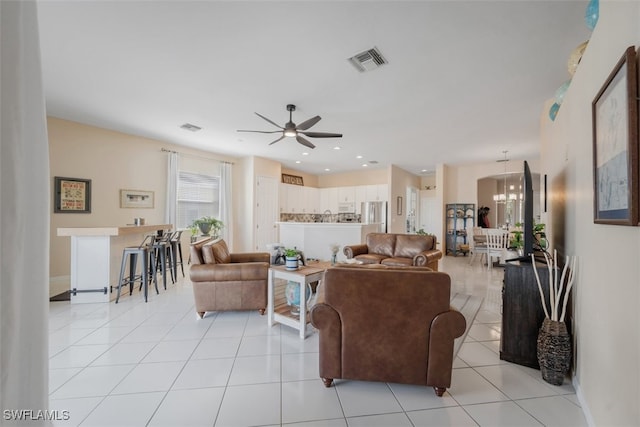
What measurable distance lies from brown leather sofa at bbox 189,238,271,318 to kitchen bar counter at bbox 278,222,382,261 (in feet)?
9.00

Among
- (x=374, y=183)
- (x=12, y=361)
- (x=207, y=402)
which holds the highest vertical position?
(x=374, y=183)

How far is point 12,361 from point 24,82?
0.71 m

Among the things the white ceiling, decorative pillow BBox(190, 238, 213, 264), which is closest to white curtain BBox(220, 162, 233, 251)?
the white ceiling

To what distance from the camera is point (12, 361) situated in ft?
2.22

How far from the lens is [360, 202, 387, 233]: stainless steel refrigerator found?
27.2 feet

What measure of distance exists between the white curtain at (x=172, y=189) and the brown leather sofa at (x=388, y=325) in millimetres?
5256

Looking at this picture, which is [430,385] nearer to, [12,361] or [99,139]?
[12,361]

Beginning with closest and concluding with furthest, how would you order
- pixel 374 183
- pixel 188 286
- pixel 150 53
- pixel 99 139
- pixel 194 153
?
1. pixel 150 53
2. pixel 188 286
3. pixel 99 139
4. pixel 194 153
5. pixel 374 183

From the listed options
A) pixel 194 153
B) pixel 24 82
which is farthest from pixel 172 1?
pixel 194 153

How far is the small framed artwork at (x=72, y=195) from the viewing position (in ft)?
14.8

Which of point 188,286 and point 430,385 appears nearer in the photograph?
point 430,385

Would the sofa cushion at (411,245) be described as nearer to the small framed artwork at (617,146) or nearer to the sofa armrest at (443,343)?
the sofa armrest at (443,343)

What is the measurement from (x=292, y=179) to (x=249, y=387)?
7738 millimetres

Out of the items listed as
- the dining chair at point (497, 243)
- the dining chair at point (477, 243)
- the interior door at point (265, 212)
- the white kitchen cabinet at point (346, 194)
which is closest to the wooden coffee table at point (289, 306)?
the interior door at point (265, 212)
